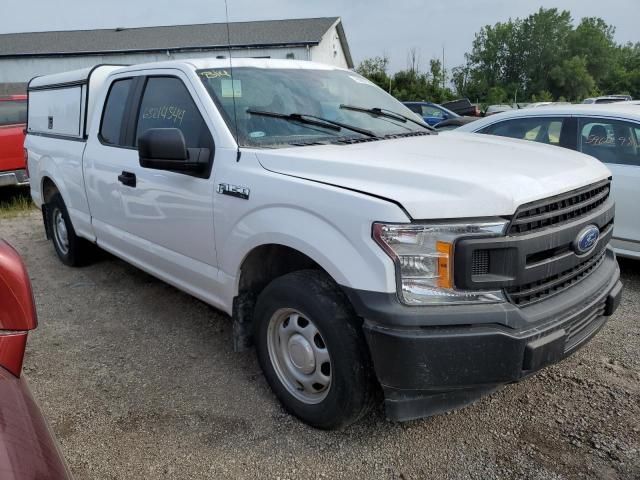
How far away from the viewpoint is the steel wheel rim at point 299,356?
8.84 feet

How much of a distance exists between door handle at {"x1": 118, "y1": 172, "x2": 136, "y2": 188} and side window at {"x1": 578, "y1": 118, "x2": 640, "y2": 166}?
12.8 ft

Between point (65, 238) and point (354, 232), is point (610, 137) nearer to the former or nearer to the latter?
point (354, 232)

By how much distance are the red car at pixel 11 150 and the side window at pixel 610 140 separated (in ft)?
26.4

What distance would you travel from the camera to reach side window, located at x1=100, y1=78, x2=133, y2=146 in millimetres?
4168

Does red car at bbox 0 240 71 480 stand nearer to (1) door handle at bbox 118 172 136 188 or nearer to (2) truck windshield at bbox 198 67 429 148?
(2) truck windshield at bbox 198 67 429 148

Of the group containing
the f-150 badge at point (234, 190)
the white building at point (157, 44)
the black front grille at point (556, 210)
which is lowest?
the black front grille at point (556, 210)

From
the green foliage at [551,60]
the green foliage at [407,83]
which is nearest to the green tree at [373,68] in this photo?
the green foliage at [407,83]

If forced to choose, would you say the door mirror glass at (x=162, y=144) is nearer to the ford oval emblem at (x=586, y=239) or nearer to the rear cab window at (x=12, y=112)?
the ford oval emblem at (x=586, y=239)

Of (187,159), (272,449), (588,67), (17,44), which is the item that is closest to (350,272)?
(272,449)

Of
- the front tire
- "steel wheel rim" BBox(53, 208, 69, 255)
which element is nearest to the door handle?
the front tire

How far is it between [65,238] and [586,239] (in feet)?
16.0

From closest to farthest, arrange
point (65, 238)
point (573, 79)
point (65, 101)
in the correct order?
point (65, 101), point (65, 238), point (573, 79)

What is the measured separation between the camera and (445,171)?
2402mm

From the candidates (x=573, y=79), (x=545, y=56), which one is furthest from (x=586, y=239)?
(x=545, y=56)
